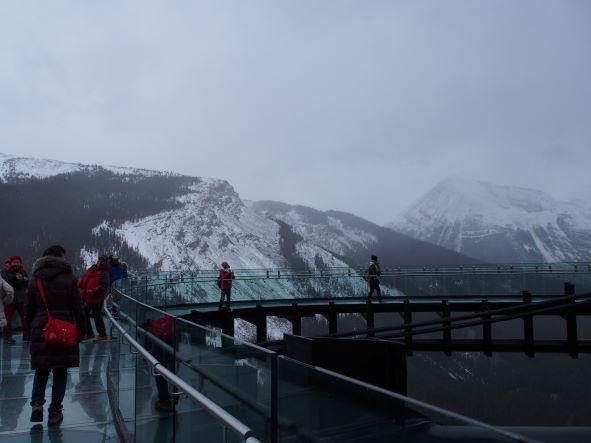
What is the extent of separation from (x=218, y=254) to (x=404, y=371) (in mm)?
151634

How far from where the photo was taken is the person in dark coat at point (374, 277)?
2352 centimetres

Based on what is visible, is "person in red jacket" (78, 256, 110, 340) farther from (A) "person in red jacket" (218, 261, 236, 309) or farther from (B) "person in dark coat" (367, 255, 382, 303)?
(B) "person in dark coat" (367, 255, 382, 303)

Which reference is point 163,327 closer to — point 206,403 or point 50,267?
point 206,403

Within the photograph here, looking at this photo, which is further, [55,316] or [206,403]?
[55,316]

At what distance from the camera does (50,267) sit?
595 centimetres

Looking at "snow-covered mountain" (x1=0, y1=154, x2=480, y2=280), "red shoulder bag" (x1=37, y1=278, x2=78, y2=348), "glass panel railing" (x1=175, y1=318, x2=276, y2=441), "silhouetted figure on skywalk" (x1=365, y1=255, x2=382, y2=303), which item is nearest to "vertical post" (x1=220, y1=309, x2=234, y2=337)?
"silhouetted figure on skywalk" (x1=365, y1=255, x2=382, y2=303)

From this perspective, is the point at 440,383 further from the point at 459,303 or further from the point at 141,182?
the point at 141,182

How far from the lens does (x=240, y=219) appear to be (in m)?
186

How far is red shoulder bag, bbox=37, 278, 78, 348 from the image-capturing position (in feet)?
18.4

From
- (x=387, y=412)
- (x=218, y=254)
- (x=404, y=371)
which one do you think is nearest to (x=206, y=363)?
(x=387, y=412)

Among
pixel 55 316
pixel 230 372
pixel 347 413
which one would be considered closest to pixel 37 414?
pixel 55 316

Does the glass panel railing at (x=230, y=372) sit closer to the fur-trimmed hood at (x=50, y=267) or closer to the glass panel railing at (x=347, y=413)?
the glass panel railing at (x=347, y=413)

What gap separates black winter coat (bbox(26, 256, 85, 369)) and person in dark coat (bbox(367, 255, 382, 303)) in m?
17.5

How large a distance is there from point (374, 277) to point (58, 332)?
1996 cm
